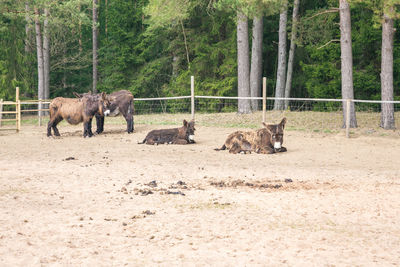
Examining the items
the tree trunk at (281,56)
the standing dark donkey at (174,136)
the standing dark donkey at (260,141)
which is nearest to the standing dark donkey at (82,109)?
the standing dark donkey at (174,136)

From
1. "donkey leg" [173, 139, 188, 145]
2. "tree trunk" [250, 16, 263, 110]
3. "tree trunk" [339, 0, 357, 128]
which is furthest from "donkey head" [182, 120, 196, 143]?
"tree trunk" [250, 16, 263, 110]

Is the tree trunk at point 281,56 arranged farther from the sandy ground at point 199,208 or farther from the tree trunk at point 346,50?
the sandy ground at point 199,208

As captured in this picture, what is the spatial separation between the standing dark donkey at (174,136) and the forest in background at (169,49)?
346 inches

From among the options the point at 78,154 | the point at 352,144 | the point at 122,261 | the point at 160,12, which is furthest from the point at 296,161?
the point at 160,12

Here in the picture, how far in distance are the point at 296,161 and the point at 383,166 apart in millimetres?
1935

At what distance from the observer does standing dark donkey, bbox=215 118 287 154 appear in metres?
13.1

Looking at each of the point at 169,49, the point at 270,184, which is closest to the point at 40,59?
the point at 169,49

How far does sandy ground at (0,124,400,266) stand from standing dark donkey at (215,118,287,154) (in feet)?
1.07

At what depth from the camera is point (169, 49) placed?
31.8 metres

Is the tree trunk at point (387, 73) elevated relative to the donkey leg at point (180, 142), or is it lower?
elevated

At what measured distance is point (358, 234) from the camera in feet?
20.5

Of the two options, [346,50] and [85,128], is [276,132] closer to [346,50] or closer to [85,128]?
[346,50]

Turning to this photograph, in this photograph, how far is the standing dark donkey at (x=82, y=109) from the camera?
17.6m

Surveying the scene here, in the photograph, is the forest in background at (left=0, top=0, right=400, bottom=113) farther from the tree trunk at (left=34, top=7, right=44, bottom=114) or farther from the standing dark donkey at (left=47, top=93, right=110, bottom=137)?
the standing dark donkey at (left=47, top=93, right=110, bottom=137)
